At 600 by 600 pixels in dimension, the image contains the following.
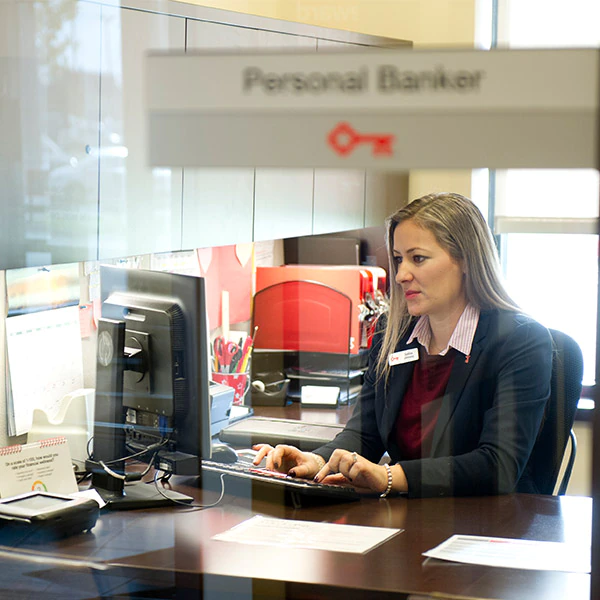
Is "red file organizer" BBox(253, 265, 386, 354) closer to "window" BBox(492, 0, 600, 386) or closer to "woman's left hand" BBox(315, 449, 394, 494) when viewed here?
"woman's left hand" BBox(315, 449, 394, 494)

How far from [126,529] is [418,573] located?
0.54 meters

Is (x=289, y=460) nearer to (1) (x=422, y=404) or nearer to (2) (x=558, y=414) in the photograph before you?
(1) (x=422, y=404)

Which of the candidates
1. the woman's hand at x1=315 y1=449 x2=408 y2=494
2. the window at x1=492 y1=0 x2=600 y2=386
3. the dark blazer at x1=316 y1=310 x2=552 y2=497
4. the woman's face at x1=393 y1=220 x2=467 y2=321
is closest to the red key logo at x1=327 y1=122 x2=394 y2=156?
the window at x1=492 y1=0 x2=600 y2=386

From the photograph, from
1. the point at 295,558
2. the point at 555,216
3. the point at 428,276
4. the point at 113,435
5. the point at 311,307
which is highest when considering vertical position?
the point at 555,216

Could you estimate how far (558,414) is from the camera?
1418 mm

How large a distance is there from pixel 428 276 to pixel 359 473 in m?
0.47

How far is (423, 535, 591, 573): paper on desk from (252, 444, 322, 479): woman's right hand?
390 millimetres

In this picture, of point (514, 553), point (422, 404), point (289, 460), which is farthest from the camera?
point (289, 460)

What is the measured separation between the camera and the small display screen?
1497 millimetres

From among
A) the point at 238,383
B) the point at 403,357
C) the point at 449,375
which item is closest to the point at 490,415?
the point at 449,375

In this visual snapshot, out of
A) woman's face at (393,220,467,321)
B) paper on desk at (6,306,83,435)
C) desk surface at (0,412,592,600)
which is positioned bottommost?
desk surface at (0,412,592,600)

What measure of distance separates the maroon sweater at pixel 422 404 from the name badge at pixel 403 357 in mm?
13

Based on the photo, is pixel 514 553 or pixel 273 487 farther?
pixel 273 487

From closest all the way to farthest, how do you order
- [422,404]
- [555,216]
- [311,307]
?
[555,216] → [422,404] → [311,307]
